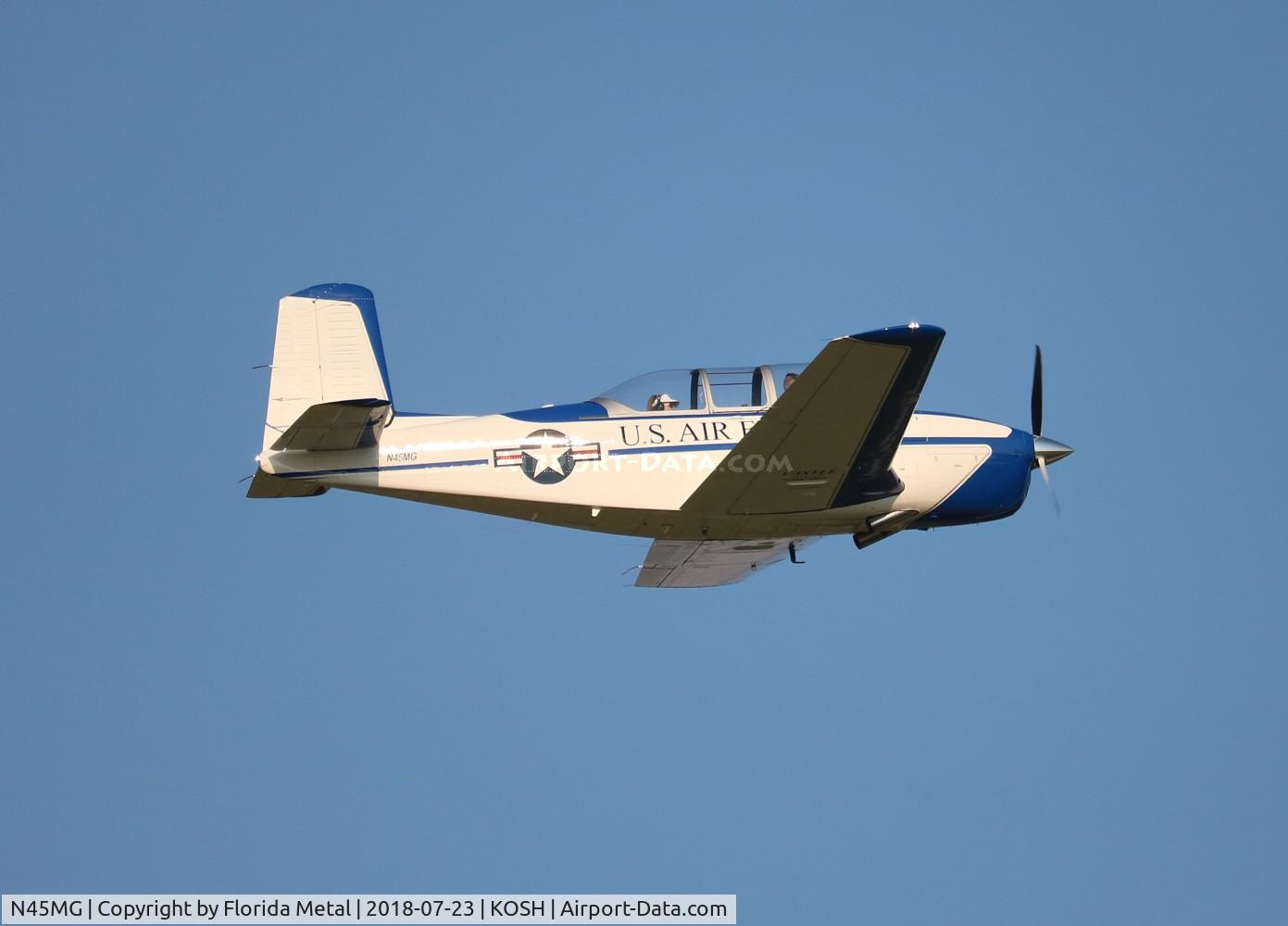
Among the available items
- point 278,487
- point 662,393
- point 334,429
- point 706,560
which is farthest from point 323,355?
point 706,560

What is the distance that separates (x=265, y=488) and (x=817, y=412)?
5300 millimetres

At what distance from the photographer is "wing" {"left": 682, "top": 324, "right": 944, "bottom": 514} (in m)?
13.3

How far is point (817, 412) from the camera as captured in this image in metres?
14.0

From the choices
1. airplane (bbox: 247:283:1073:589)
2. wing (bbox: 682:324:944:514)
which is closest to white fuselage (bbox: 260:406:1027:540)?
airplane (bbox: 247:283:1073:589)

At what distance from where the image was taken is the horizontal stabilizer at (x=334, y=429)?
47.0 feet

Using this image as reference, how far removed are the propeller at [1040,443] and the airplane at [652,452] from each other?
324mm

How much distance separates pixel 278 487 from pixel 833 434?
5318mm

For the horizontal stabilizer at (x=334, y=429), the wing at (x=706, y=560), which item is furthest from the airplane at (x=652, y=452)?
the wing at (x=706, y=560)

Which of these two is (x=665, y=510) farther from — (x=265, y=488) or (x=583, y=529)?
(x=265, y=488)

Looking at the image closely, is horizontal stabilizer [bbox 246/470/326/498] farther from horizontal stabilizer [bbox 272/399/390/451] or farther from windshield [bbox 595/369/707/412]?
windshield [bbox 595/369/707/412]

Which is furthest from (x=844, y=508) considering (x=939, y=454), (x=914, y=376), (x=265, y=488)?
(x=265, y=488)

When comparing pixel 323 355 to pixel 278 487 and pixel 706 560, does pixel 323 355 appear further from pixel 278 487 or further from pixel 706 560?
pixel 706 560

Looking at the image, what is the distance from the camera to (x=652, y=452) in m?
15.3

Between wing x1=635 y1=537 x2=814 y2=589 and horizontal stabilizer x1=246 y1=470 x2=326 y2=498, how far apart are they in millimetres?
3985
